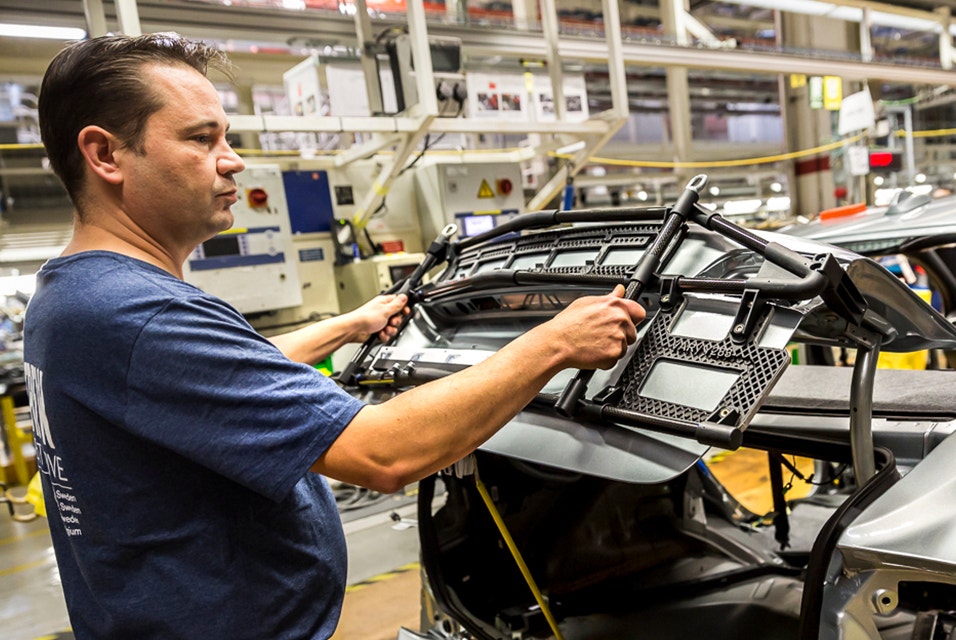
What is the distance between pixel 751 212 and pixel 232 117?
5733 millimetres

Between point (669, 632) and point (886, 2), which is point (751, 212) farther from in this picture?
point (669, 632)

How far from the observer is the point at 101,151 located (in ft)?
3.80

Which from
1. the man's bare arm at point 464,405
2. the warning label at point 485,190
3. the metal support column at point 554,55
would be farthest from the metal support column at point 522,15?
the man's bare arm at point 464,405

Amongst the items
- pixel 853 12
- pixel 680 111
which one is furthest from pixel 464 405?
pixel 680 111

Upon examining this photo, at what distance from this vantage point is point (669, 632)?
2207mm

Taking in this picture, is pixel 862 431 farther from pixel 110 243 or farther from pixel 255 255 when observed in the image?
pixel 255 255

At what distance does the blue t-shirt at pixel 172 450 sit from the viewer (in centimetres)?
104

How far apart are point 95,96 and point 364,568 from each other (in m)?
3.13

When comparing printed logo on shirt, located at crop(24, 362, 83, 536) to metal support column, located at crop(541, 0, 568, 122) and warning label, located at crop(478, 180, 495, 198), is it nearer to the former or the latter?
metal support column, located at crop(541, 0, 568, 122)

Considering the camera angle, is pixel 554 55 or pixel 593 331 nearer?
pixel 593 331

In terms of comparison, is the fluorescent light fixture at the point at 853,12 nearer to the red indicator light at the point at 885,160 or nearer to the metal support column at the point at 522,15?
the red indicator light at the point at 885,160

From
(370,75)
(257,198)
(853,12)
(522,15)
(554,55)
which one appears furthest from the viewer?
(853,12)

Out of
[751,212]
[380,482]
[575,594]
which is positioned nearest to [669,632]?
[575,594]

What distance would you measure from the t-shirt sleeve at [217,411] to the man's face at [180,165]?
0.78ft
